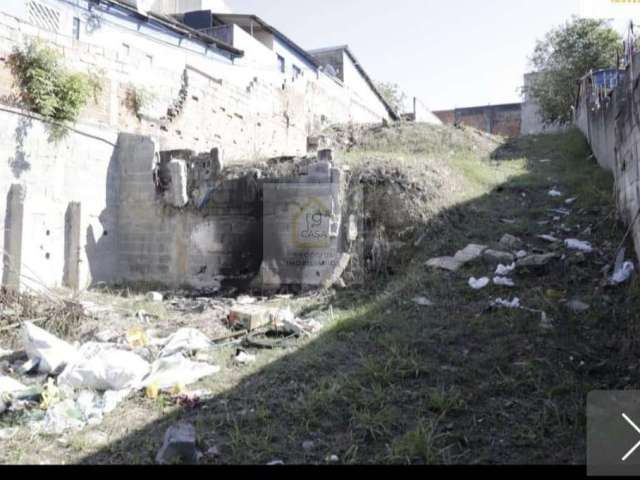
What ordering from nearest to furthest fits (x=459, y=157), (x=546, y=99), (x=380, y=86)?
(x=459, y=157), (x=546, y=99), (x=380, y=86)

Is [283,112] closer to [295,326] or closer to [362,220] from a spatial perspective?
[362,220]

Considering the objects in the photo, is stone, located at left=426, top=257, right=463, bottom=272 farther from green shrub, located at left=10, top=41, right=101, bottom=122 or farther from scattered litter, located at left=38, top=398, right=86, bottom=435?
green shrub, located at left=10, top=41, right=101, bottom=122

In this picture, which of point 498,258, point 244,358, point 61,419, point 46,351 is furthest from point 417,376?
point 46,351

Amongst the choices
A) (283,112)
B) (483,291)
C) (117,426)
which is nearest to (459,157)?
(283,112)

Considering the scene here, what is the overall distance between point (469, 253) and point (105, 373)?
14.5 ft

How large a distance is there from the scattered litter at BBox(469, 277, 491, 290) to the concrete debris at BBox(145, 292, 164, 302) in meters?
4.38

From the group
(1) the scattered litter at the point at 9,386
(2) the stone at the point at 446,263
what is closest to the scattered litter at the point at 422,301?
(2) the stone at the point at 446,263

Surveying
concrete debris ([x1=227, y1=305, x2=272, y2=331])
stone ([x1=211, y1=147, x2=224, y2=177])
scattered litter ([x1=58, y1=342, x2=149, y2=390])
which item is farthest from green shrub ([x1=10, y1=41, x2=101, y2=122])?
scattered litter ([x1=58, y1=342, x2=149, y2=390])

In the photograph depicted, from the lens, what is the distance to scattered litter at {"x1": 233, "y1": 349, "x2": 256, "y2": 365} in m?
4.43

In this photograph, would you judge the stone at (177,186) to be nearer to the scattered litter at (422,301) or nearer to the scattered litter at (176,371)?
the scattered litter at (176,371)

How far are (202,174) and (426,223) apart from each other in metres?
3.72

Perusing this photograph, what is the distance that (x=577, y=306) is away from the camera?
4.56 meters

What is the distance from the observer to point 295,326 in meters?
5.10

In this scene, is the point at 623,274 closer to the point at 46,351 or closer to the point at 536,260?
the point at 536,260
